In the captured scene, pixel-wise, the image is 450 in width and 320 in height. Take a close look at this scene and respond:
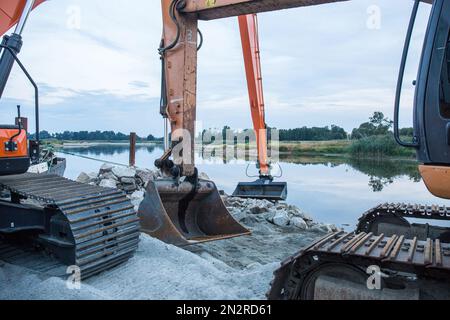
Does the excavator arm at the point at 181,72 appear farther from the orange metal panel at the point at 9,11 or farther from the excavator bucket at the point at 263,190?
the excavator bucket at the point at 263,190

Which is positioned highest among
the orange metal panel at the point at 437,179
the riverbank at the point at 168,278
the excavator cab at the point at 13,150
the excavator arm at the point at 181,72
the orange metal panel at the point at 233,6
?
the orange metal panel at the point at 233,6

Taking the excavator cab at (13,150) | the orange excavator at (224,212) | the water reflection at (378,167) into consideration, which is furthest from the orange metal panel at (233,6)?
the water reflection at (378,167)

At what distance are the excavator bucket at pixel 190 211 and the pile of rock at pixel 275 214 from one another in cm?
150

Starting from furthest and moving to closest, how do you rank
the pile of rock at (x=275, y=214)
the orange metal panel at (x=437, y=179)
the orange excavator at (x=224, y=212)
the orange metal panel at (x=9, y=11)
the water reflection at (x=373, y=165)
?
the water reflection at (x=373, y=165) → the pile of rock at (x=275, y=214) → the orange metal panel at (x=9, y=11) → the orange metal panel at (x=437, y=179) → the orange excavator at (x=224, y=212)

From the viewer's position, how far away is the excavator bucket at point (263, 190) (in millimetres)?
9681

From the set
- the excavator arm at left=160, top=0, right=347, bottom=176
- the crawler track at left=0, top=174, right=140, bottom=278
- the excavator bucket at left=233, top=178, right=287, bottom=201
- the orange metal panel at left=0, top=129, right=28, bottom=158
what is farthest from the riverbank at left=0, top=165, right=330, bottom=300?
the excavator bucket at left=233, top=178, right=287, bottom=201

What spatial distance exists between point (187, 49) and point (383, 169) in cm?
1571

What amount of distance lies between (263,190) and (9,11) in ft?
22.7

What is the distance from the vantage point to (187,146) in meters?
5.29

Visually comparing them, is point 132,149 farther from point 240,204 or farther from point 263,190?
point 240,204

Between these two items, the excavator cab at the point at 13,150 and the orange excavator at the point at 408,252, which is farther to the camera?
the excavator cab at the point at 13,150

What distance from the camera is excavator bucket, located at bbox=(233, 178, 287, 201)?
968cm

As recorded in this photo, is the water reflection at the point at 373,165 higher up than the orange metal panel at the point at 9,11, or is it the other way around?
the orange metal panel at the point at 9,11

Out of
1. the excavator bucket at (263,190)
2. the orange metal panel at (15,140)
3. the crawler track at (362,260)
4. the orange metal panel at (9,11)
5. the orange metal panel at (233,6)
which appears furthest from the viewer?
the excavator bucket at (263,190)
